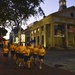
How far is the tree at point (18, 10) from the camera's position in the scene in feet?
66.3

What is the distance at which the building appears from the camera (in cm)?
5381

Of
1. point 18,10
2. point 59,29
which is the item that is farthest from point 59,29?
point 18,10

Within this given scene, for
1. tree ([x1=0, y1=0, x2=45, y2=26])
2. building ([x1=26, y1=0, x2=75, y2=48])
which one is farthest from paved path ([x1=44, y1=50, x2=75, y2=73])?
building ([x1=26, y1=0, x2=75, y2=48])

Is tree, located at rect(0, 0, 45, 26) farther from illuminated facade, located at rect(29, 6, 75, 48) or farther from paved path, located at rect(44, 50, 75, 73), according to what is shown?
illuminated facade, located at rect(29, 6, 75, 48)

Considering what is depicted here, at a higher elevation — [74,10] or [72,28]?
[74,10]

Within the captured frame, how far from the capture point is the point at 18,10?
2209 centimetres

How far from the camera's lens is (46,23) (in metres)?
55.9

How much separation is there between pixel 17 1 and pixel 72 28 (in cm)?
3972

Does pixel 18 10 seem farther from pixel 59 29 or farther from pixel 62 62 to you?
pixel 59 29

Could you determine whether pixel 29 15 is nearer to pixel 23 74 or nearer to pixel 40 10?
pixel 40 10

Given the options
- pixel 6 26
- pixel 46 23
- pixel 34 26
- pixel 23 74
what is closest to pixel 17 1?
pixel 6 26

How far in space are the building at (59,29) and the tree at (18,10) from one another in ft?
98.3

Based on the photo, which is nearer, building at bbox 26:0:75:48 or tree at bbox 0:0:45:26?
tree at bbox 0:0:45:26

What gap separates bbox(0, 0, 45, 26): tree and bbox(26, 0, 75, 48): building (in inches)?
1179
